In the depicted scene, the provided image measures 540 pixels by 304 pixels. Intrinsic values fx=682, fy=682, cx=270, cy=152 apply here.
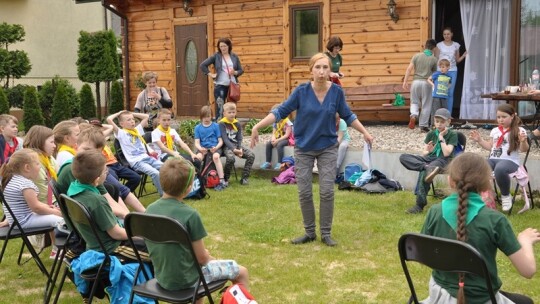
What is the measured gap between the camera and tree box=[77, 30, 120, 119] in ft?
62.1

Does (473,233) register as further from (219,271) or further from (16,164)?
(16,164)

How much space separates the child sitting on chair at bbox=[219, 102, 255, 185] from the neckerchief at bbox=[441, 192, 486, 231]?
262 inches

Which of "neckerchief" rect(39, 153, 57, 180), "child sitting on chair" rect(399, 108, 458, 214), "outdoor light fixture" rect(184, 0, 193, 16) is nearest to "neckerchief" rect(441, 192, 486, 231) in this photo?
"neckerchief" rect(39, 153, 57, 180)

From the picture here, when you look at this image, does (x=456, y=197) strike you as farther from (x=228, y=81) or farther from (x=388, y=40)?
(x=388, y=40)

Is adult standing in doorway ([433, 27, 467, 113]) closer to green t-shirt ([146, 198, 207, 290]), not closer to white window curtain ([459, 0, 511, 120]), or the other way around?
white window curtain ([459, 0, 511, 120])

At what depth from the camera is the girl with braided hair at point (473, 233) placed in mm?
3098

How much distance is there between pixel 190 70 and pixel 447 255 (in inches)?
551

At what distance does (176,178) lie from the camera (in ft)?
12.5

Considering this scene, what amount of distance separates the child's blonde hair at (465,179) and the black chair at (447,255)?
16 centimetres

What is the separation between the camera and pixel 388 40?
12.9 m

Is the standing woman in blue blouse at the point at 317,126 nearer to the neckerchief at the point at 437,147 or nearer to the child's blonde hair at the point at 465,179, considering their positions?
the neckerchief at the point at 437,147

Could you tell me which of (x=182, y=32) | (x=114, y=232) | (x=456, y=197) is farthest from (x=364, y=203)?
(x=182, y=32)

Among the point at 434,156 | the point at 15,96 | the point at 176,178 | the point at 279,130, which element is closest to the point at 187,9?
the point at 279,130

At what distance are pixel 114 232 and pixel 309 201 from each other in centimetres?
247
